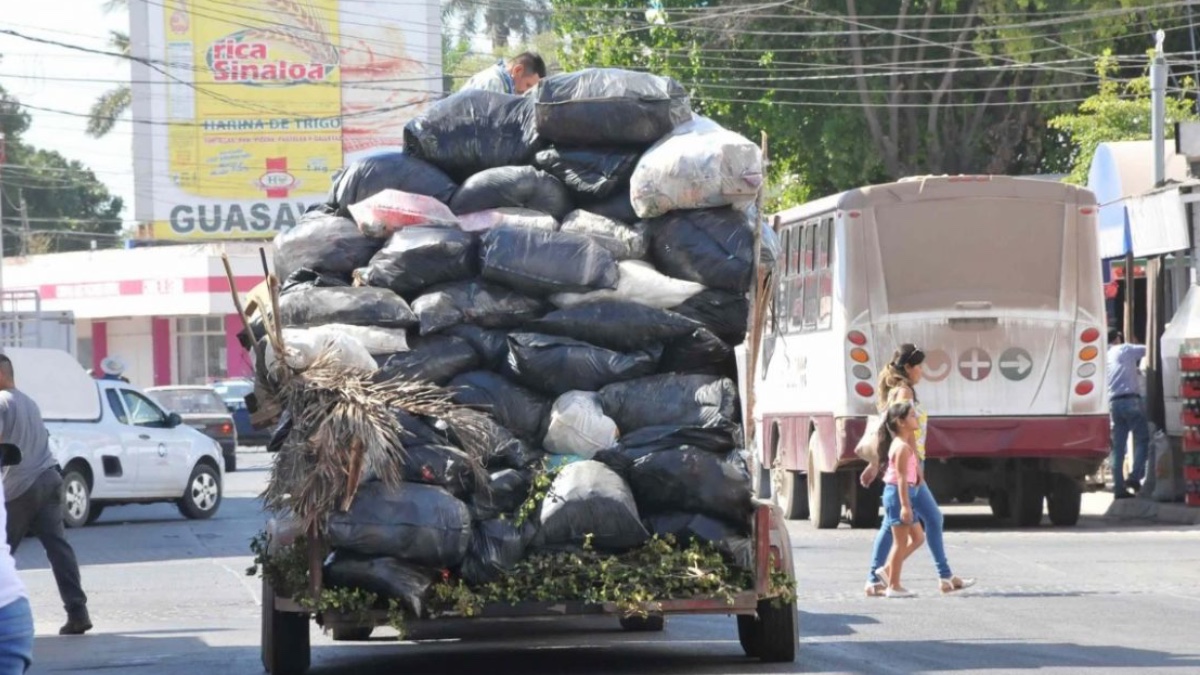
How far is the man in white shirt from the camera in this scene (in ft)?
39.2

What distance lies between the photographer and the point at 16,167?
308 ft

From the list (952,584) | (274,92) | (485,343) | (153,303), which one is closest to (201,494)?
(952,584)

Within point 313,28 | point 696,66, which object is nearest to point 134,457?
point 696,66

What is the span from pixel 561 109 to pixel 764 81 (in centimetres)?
3138

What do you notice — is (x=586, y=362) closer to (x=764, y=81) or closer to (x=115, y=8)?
(x=764, y=81)

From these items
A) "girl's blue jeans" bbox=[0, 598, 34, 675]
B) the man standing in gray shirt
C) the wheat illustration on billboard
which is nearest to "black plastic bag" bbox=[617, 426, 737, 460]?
the man standing in gray shirt

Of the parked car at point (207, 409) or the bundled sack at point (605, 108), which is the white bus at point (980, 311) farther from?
the parked car at point (207, 409)

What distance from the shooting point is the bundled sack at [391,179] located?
35.4 feet

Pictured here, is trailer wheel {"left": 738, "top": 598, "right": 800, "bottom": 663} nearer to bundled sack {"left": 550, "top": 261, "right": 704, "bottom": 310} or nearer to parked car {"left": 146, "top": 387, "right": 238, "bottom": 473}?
bundled sack {"left": 550, "top": 261, "right": 704, "bottom": 310}

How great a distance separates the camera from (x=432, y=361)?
33.1ft

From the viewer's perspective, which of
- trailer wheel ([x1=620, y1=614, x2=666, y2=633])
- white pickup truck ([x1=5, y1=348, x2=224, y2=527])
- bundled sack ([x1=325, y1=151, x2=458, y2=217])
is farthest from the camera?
white pickup truck ([x1=5, y1=348, x2=224, y2=527])

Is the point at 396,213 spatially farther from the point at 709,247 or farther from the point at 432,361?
the point at 709,247

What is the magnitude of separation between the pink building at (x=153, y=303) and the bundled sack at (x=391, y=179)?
46896 mm

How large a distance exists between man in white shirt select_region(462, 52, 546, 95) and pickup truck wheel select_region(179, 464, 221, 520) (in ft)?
45.2
